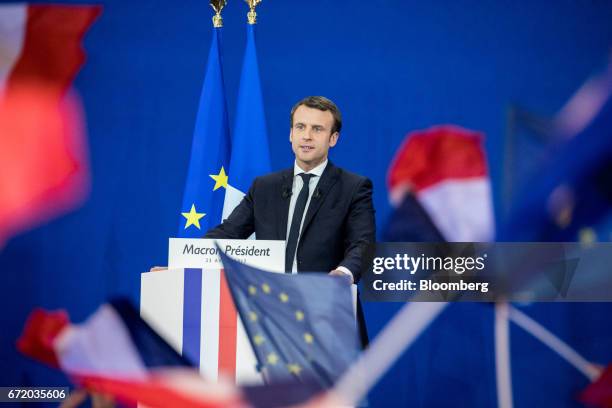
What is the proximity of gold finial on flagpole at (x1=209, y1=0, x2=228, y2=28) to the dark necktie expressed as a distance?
1.89 meters

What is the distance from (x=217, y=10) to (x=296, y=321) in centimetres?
309

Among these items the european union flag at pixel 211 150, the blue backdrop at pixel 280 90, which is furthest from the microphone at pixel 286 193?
the blue backdrop at pixel 280 90

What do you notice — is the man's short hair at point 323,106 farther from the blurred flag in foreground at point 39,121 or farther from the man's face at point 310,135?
the blurred flag in foreground at point 39,121

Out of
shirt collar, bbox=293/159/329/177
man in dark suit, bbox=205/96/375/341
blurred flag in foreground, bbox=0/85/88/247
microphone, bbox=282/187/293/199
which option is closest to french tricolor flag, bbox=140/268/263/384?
man in dark suit, bbox=205/96/375/341

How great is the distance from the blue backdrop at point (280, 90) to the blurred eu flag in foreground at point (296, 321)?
259 centimetres

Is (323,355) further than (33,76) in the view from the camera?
No

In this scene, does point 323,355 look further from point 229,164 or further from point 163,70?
point 163,70

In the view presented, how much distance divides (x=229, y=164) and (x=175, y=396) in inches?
111

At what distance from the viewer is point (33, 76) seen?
5852mm

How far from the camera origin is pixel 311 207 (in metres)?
3.87

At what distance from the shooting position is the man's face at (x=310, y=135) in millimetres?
3922

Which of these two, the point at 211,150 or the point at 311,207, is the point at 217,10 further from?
the point at 311,207

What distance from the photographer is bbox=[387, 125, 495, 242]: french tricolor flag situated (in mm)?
5520

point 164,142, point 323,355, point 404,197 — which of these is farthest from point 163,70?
point 323,355
